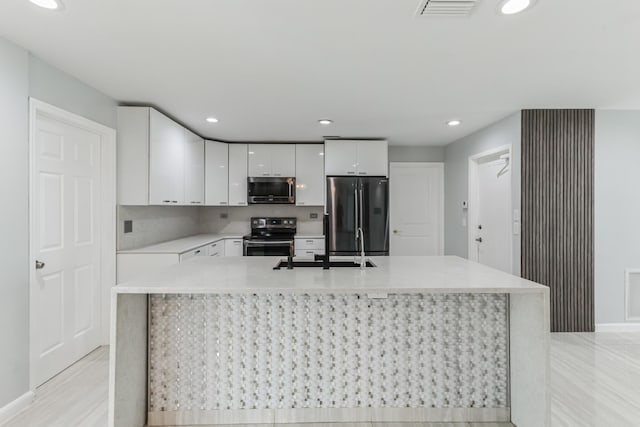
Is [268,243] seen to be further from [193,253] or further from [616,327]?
[616,327]

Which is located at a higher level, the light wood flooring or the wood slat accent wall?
the wood slat accent wall

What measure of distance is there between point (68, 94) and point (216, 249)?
2581mm

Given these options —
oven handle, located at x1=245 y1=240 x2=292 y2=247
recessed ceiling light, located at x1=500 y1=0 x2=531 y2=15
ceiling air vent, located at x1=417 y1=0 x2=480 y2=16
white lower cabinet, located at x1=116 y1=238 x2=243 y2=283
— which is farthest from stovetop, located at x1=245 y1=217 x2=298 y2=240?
recessed ceiling light, located at x1=500 y1=0 x2=531 y2=15

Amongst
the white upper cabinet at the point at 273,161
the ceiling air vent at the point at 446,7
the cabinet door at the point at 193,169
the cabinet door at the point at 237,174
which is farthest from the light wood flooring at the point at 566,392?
the white upper cabinet at the point at 273,161

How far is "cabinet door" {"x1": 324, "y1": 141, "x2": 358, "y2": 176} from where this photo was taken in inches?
201

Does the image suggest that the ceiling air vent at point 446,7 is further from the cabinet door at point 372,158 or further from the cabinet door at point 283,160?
the cabinet door at point 283,160

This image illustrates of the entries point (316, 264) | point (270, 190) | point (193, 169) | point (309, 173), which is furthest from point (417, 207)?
point (316, 264)

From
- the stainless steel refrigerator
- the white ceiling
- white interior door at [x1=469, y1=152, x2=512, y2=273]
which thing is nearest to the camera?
the white ceiling

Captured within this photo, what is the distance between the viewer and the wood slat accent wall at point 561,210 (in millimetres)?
3633

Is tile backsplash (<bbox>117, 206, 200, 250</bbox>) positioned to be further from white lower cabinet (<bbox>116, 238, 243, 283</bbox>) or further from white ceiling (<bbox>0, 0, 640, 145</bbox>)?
white ceiling (<bbox>0, 0, 640, 145</bbox>)

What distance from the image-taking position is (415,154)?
19.1ft

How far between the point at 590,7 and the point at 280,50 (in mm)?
1734

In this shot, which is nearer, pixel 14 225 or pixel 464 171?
pixel 14 225

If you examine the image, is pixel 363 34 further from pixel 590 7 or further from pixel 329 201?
pixel 329 201
